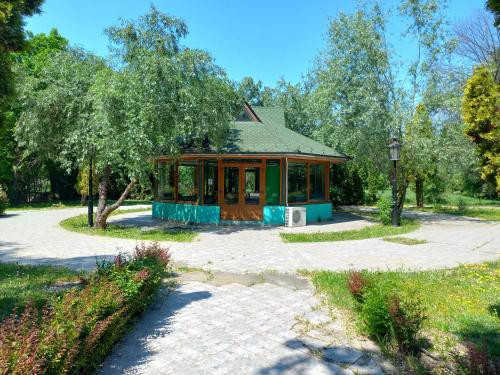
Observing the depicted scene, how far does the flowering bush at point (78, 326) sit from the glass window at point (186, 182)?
407 inches

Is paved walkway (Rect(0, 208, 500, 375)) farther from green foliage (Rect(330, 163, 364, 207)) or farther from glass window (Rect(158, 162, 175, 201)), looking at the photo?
green foliage (Rect(330, 163, 364, 207))

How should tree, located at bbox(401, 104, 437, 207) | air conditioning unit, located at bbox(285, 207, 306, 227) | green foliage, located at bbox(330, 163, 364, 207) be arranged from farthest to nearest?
green foliage, located at bbox(330, 163, 364, 207), tree, located at bbox(401, 104, 437, 207), air conditioning unit, located at bbox(285, 207, 306, 227)

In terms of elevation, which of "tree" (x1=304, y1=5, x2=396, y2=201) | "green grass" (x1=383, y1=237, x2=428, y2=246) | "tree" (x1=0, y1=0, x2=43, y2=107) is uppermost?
"tree" (x1=304, y1=5, x2=396, y2=201)

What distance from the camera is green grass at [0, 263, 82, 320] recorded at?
5.10 m

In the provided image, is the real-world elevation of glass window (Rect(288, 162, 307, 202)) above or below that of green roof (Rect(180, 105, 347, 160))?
below

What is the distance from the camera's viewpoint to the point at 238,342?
13.3 feet

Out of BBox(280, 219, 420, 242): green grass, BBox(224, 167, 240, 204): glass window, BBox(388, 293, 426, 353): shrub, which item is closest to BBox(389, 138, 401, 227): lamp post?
BBox(280, 219, 420, 242): green grass

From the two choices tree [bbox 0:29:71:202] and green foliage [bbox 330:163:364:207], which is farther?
green foliage [bbox 330:163:364:207]

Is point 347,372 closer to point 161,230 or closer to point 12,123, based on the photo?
point 161,230

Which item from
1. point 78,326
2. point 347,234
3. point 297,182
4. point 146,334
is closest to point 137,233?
point 297,182

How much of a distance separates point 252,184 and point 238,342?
36.0 feet

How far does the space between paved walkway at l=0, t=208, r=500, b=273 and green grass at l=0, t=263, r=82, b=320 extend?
69 cm

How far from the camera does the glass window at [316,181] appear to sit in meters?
16.2

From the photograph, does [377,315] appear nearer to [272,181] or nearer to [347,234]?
[347,234]
